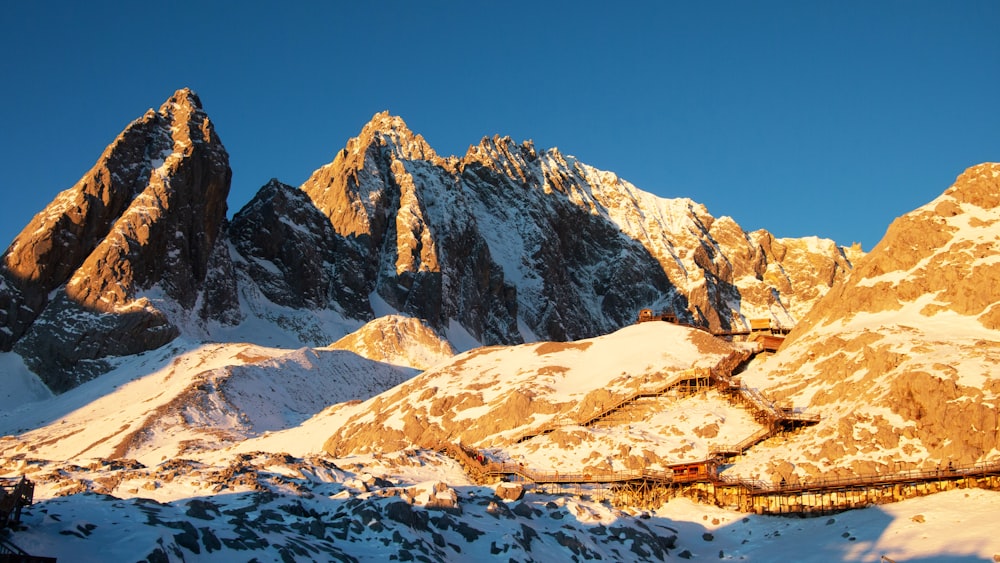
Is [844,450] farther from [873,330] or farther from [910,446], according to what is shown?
[873,330]

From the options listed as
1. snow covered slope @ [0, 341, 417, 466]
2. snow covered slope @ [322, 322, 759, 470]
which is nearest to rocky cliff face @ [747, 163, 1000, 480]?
snow covered slope @ [322, 322, 759, 470]

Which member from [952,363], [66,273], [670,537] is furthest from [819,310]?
[66,273]

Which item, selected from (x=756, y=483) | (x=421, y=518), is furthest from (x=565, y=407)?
(x=421, y=518)

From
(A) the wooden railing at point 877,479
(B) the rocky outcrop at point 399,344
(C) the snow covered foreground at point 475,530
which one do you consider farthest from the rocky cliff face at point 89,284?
(A) the wooden railing at point 877,479

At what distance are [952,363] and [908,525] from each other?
72.0 feet

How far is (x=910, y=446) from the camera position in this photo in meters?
70.8

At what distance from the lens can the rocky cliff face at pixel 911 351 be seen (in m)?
70.4

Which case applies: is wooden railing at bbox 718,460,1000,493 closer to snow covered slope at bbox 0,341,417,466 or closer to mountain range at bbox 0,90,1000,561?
mountain range at bbox 0,90,1000,561

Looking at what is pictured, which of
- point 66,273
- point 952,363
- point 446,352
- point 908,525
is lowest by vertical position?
point 908,525

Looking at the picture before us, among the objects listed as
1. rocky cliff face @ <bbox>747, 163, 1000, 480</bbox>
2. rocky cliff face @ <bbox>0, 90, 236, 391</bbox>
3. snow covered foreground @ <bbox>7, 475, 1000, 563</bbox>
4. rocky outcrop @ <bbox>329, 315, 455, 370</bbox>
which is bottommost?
snow covered foreground @ <bbox>7, 475, 1000, 563</bbox>

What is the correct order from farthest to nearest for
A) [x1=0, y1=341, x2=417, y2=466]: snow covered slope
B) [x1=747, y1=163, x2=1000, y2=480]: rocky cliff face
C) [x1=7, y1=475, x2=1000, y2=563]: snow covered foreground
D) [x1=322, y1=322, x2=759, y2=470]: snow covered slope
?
[x1=0, y1=341, x2=417, y2=466]: snow covered slope → [x1=322, y1=322, x2=759, y2=470]: snow covered slope → [x1=747, y1=163, x2=1000, y2=480]: rocky cliff face → [x1=7, y1=475, x2=1000, y2=563]: snow covered foreground

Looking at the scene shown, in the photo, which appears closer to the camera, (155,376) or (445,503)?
(445,503)

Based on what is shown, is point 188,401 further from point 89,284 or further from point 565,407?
point 89,284

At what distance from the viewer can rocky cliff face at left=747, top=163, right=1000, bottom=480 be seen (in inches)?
2773
